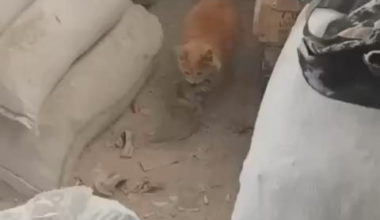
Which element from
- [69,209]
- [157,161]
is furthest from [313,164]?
[157,161]

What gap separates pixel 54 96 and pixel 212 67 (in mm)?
393

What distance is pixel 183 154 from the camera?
72.0 inches

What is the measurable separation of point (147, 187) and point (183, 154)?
5.5 inches

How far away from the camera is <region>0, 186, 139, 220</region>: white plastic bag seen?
101 cm

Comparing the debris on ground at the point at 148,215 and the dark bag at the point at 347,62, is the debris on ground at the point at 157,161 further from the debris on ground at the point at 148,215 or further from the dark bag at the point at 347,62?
the dark bag at the point at 347,62

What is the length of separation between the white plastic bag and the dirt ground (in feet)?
2.08

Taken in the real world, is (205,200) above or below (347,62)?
below

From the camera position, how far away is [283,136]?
3.80 feet

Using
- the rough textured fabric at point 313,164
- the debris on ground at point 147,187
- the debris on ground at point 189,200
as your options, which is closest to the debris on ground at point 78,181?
the debris on ground at point 147,187

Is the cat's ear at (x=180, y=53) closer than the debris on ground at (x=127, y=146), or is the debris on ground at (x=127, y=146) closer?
the debris on ground at (x=127, y=146)

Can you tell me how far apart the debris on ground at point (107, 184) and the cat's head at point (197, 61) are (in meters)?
0.33

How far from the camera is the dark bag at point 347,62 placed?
45.6 inches

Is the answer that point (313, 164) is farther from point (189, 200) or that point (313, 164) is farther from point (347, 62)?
point (189, 200)

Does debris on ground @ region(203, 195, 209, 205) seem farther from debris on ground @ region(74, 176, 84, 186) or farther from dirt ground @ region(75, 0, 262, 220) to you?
debris on ground @ region(74, 176, 84, 186)
